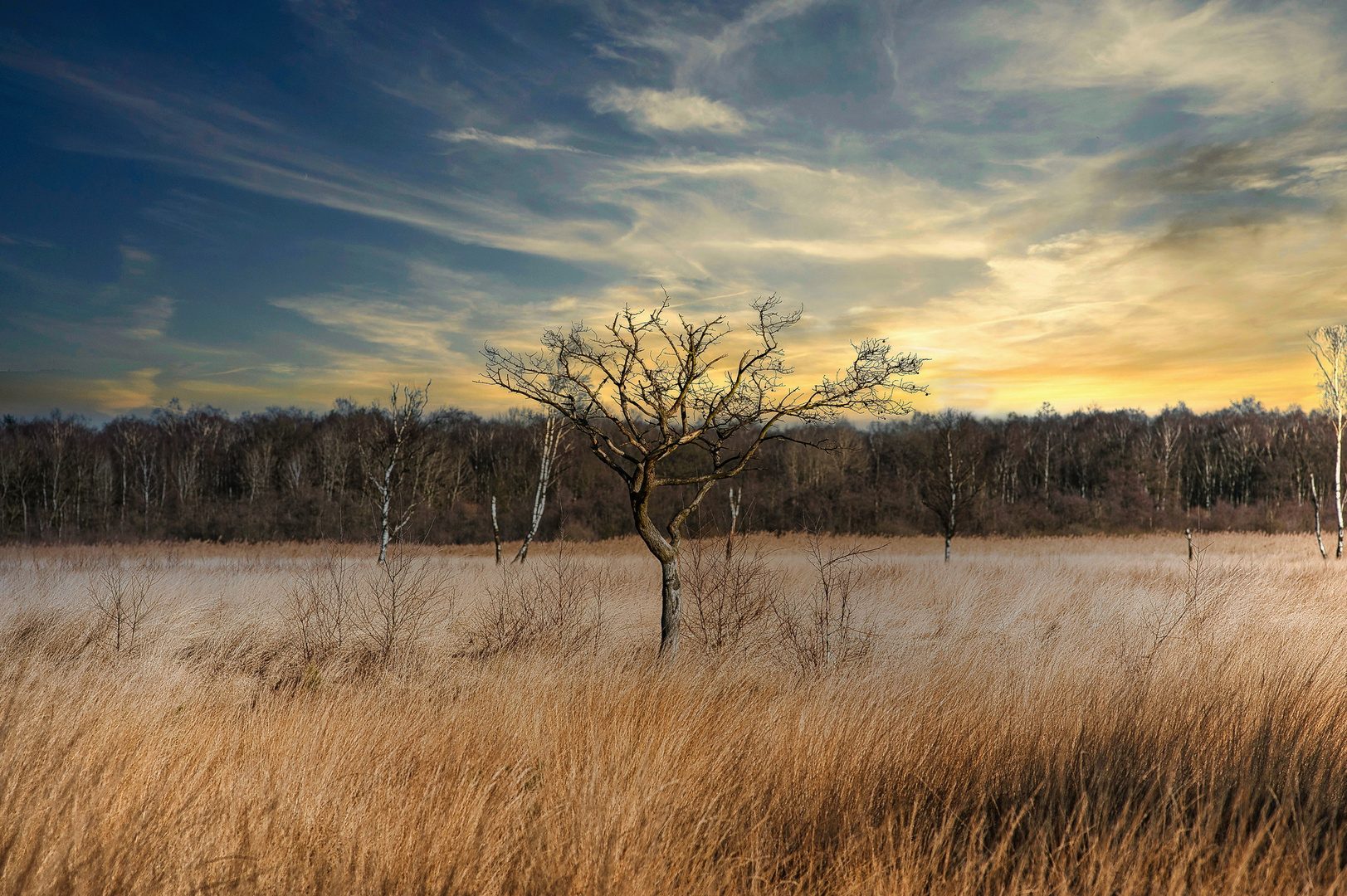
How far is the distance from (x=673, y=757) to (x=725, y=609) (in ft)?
15.2

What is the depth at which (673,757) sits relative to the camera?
401 cm

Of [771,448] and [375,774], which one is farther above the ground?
[771,448]

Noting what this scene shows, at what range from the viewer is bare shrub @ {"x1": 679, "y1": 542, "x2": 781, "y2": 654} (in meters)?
7.81

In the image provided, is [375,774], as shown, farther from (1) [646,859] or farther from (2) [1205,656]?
(2) [1205,656]

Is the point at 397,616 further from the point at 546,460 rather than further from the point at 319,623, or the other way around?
the point at 546,460

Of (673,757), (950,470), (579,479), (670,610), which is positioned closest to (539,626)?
(670,610)

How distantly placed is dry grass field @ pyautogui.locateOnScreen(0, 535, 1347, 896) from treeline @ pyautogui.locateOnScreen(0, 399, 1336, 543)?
11409 millimetres

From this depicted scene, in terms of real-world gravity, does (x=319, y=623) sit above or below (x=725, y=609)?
below

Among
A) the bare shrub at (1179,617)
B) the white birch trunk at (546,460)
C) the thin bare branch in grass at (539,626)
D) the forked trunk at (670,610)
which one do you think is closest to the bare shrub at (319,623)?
the thin bare branch in grass at (539,626)

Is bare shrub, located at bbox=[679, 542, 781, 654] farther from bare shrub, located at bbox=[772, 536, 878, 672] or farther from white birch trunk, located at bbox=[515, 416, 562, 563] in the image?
white birch trunk, located at bbox=[515, 416, 562, 563]

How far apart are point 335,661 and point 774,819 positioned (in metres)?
6.00

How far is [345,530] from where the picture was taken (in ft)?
135

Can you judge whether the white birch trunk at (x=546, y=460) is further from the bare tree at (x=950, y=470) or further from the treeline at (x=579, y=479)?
the bare tree at (x=950, y=470)

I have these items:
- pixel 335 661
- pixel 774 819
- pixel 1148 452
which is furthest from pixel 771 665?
pixel 1148 452
